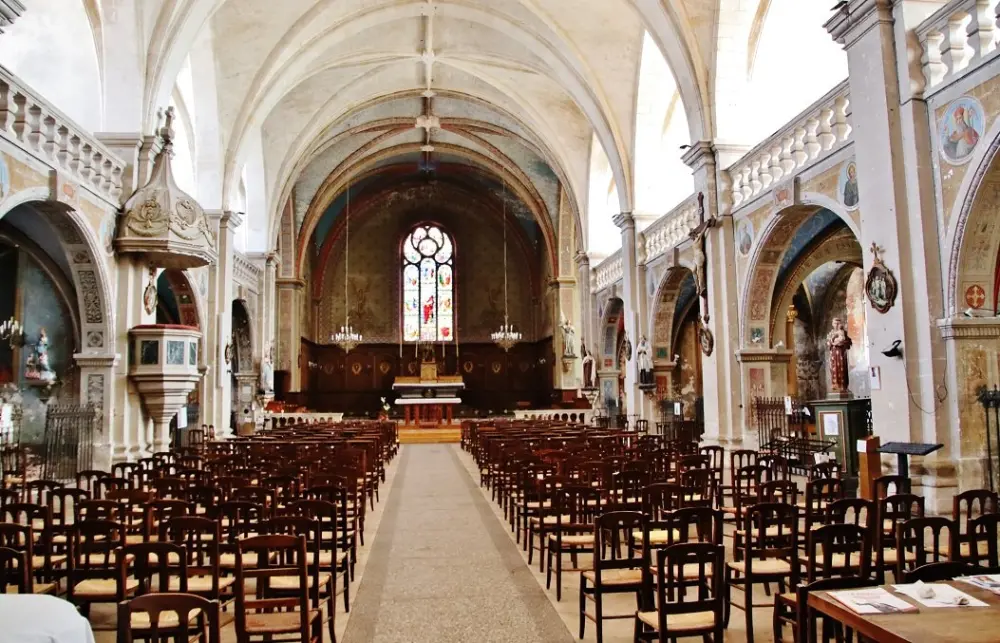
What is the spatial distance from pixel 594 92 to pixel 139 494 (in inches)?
676

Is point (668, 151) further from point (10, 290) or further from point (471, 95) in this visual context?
point (10, 290)

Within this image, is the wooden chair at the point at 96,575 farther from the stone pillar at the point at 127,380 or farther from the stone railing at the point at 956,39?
the stone railing at the point at 956,39

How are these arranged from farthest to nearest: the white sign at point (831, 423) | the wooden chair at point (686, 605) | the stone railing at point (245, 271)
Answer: the stone railing at point (245, 271)
the white sign at point (831, 423)
the wooden chair at point (686, 605)

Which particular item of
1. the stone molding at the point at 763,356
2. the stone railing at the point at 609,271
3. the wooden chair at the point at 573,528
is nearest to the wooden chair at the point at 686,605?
the wooden chair at the point at 573,528

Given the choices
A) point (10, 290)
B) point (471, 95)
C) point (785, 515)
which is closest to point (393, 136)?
point (471, 95)

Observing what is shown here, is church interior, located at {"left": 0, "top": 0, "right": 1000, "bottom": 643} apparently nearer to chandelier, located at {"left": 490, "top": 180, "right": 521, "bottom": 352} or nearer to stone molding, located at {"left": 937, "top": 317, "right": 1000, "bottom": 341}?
stone molding, located at {"left": 937, "top": 317, "right": 1000, "bottom": 341}

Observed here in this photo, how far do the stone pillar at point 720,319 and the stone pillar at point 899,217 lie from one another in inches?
213

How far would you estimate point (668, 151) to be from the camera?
22812 mm

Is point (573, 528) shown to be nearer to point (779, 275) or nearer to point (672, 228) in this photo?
point (779, 275)

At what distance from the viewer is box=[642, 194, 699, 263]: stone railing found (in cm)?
1825

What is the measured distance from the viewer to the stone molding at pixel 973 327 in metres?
9.16

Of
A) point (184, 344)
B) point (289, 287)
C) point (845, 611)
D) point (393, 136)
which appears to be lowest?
point (845, 611)

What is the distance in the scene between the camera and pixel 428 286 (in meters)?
38.4

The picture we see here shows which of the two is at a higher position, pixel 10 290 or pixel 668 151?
pixel 668 151
